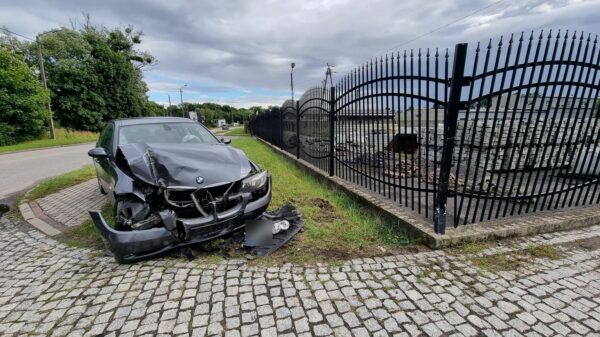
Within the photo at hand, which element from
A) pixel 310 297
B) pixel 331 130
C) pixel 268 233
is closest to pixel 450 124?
pixel 310 297

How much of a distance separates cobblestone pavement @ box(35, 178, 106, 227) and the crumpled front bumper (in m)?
2.18

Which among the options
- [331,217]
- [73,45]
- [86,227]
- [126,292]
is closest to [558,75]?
[331,217]

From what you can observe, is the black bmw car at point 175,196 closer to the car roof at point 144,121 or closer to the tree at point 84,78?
the car roof at point 144,121

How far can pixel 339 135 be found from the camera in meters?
5.59

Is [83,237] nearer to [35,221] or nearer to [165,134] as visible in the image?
[35,221]

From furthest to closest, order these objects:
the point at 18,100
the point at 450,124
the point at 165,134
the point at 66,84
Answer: the point at 66,84
the point at 18,100
the point at 165,134
the point at 450,124

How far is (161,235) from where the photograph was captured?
9.41ft

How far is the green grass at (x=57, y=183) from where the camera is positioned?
6117 millimetres

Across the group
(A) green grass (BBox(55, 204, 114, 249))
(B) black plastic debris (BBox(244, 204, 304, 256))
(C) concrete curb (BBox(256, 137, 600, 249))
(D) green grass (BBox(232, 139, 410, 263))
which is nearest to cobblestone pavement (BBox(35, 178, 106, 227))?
(A) green grass (BBox(55, 204, 114, 249))

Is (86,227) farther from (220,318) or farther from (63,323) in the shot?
(220,318)

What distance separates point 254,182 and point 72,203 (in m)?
4.16

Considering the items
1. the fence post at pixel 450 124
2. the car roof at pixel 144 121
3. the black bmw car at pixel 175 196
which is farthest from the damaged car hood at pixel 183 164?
the fence post at pixel 450 124

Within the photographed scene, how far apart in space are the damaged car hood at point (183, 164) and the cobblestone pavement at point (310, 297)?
0.87 meters

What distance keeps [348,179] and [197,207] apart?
332 cm
